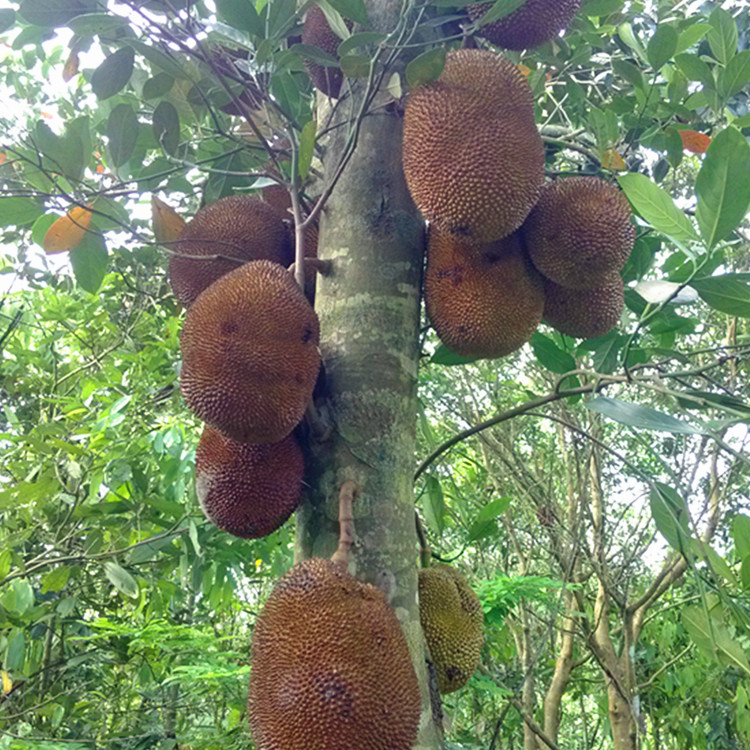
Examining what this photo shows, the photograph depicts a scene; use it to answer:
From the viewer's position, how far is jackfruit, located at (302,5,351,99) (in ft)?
3.96

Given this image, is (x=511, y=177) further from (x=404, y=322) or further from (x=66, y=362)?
(x=66, y=362)

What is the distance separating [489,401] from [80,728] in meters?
2.51

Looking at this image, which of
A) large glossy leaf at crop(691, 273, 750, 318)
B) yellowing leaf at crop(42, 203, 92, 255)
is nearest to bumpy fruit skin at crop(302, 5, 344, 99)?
yellowing leaf at crop(42, 203, 92, 255)

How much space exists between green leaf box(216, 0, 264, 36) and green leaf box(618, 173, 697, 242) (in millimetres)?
507

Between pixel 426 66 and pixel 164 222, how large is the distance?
482 millimetres

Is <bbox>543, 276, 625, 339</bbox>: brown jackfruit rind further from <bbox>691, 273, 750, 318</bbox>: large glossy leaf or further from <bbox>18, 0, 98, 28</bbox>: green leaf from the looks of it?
<bbox>18, 0, 98, 28</bbox>: green leaf

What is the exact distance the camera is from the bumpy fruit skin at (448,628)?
1045mm

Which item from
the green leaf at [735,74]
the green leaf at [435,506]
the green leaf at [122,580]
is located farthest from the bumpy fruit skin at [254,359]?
the green leaf at [122,580]

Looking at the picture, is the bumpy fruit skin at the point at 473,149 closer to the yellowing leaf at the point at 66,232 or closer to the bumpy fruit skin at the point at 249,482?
the bumpy fruit skin at the point at 249,482

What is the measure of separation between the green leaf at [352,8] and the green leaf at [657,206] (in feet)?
1.29

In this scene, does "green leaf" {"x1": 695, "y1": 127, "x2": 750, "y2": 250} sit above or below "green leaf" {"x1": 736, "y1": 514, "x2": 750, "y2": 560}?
above

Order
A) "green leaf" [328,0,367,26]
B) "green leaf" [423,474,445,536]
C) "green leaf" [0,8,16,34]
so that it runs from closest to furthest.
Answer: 1. "green leaf" [328,0,367,26]
2. "green leaf" [0,8,16,34]
3. "green leaf" [423,474,445,536]

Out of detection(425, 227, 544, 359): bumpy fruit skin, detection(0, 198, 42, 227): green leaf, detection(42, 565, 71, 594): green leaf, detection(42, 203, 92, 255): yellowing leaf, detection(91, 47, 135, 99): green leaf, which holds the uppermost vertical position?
detection(91, 47, 135, 99): green leaf

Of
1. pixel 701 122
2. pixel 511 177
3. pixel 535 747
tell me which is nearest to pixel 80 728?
pixel 535 747
